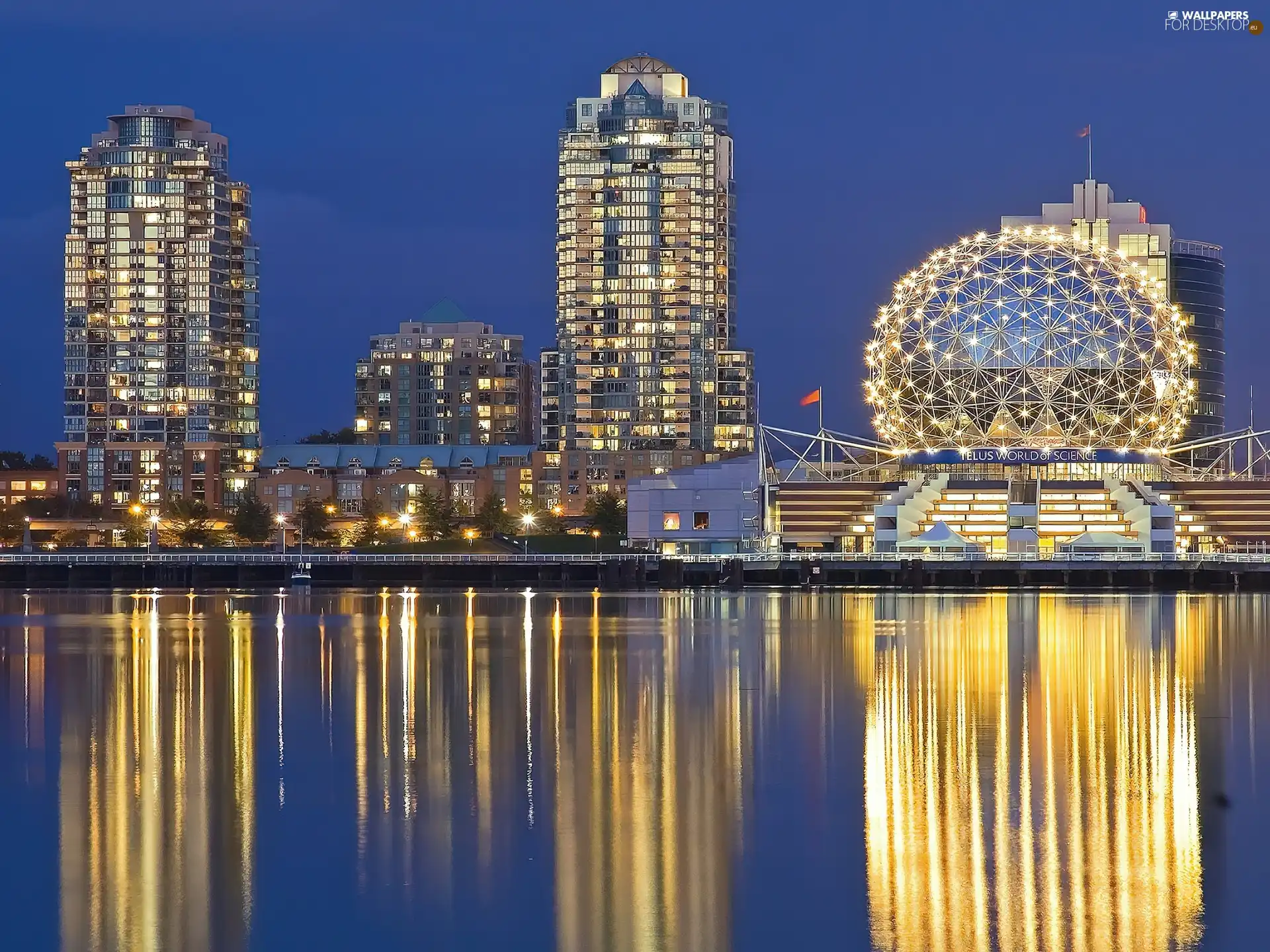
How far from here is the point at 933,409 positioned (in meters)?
137

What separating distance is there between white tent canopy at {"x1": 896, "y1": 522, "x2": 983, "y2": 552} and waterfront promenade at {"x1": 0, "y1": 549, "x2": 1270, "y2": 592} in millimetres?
1131

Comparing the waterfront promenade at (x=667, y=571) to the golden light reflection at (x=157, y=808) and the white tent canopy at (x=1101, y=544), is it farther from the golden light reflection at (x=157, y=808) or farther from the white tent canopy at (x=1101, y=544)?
the golden light reflection at (x=157, y=808)

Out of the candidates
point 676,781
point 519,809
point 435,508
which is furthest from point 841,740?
point 435,508

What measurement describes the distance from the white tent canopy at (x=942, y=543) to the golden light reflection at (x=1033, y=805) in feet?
231

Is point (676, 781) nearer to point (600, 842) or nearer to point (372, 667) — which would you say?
point (600, 842)

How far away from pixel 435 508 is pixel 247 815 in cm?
15181

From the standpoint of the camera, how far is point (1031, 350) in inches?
5231

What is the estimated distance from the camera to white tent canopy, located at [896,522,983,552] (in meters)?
120

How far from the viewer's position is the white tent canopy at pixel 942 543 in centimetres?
11988

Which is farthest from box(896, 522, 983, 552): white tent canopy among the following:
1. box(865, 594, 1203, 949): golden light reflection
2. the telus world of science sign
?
box(865, 594, 1203, 949): golden light reflection

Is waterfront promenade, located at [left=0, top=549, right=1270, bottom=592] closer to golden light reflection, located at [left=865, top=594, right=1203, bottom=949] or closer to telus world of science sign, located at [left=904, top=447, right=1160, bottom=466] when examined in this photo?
telus world of science sign, located at [left=904, top=447, right=1160, bottom=466]

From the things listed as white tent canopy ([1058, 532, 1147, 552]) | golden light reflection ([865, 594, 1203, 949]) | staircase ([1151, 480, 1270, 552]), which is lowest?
golden light reflection ([865, 594, 1203, 949])

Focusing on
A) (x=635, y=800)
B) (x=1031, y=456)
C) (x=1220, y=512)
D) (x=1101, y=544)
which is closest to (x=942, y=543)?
(x=1101, y=544)

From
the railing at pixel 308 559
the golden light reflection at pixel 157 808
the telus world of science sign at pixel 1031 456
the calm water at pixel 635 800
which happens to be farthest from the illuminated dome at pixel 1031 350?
the golden light reflection at pixel 157 808
